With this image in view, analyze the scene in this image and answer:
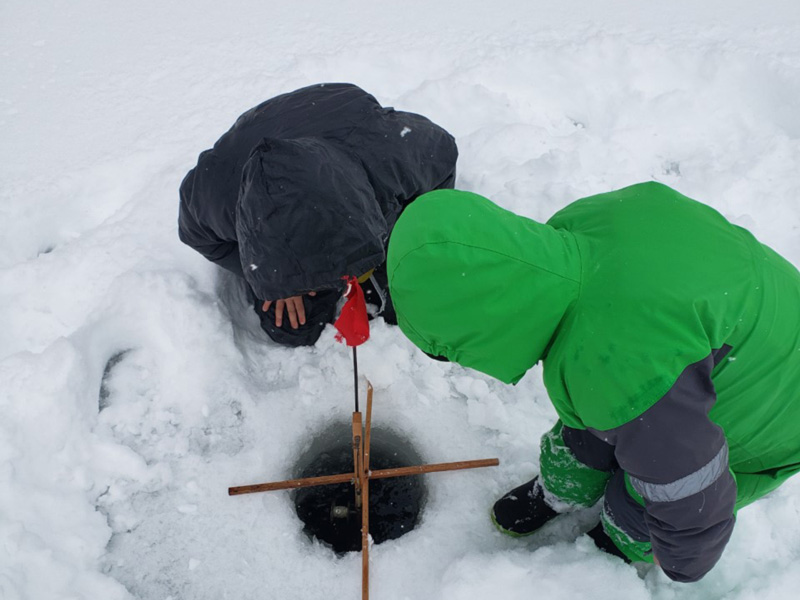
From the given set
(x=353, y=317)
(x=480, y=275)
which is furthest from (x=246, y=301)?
(x=480, y=275)

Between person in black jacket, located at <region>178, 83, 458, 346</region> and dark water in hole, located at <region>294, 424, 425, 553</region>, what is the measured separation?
1.59ft

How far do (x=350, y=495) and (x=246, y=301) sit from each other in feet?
3.13

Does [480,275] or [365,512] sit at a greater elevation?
[480,275]

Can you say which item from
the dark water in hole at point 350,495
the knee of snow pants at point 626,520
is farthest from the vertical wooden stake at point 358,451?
the knee of snow pants at point 626,520

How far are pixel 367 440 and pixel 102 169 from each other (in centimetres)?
214

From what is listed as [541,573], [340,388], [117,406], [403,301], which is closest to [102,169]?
[117,406]

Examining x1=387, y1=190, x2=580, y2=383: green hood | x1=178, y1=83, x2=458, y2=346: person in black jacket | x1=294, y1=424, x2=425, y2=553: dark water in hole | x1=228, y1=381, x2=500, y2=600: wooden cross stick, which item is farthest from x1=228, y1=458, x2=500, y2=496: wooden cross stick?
x1=387, y1=190, x2=580, y2=383: green hood

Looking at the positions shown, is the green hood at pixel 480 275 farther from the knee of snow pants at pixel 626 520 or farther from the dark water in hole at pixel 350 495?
the dark water in hole at pixel 350 495

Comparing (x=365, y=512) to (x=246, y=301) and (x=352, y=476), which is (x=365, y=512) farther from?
(x=246, y=301)

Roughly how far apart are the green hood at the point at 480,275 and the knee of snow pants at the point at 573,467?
65 centimetres

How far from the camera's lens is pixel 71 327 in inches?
95.0

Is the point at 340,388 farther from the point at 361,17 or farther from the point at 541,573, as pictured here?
the point at 361,17

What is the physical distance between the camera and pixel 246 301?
2.63 meters

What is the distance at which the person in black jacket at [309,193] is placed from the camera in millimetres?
1670
